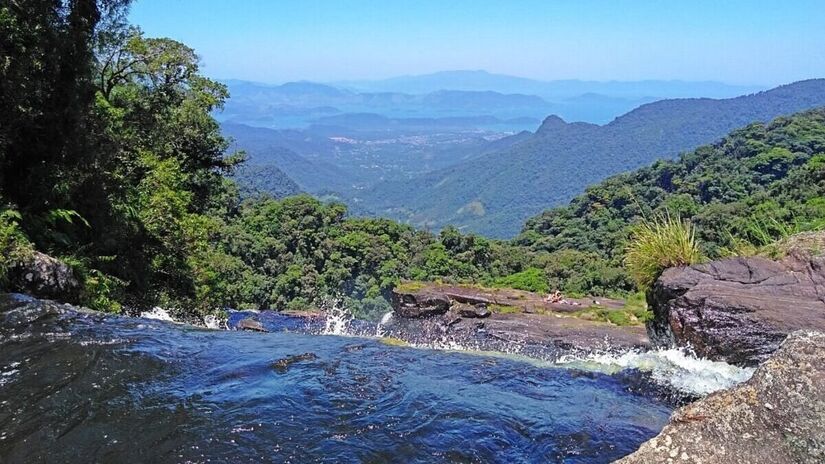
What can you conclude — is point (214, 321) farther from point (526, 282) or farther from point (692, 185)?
point (692, 185)

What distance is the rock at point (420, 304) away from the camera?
23.6 meters

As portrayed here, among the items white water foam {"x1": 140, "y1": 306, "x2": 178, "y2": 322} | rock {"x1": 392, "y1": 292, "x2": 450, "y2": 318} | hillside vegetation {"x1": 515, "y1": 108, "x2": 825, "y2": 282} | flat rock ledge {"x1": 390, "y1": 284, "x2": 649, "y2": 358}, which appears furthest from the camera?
hillside vegetation {"x1": 515, "y1": 108, "x2": 825, "y2": 282}

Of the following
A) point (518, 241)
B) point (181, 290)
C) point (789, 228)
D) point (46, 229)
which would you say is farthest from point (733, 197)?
→ point (46, 229)

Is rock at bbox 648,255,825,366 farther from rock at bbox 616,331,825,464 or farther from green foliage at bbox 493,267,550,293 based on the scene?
green foliage at bbox 493,267,550,293

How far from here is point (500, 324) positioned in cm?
2109

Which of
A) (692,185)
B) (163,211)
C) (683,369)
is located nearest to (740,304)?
(683,369)

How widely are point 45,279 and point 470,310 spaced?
1571cm

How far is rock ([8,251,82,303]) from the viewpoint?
8984 mm

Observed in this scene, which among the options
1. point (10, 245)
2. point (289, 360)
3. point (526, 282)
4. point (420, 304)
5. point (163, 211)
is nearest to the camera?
point (289, 360)

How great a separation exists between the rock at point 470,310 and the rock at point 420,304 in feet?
1.47

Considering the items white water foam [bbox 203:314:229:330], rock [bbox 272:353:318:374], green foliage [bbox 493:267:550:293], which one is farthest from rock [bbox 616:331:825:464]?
green foliage [bbox 493:267:550:293]

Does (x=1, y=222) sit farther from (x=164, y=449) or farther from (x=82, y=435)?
(x=164, y=449)

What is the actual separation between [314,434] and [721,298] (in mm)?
7030

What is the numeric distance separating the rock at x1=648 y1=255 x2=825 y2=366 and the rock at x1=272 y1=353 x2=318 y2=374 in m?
5.90
